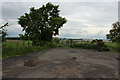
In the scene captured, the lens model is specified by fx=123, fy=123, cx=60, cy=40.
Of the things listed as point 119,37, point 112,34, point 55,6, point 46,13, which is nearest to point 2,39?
point 46,13

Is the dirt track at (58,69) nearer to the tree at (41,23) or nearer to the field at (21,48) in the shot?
the field at (21,48)

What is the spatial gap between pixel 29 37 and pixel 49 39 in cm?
528

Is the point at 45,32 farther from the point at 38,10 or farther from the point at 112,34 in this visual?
the point at 112,34

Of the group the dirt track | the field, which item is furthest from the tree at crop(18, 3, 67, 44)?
the dirt track

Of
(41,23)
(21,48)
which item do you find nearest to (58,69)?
(21,48)

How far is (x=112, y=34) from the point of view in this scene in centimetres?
3344

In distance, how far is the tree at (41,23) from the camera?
27.7 meters

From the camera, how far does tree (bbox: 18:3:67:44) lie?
90.7 ft

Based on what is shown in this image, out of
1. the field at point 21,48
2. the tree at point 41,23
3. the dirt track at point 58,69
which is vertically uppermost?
the tree at point 41,23

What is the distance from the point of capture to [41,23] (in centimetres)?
2800

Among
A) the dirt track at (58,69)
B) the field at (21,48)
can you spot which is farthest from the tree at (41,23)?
the dirt track at (58,69)

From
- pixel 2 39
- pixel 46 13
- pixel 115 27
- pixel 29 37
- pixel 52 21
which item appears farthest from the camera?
pixel 115 27

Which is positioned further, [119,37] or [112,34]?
[112,34]

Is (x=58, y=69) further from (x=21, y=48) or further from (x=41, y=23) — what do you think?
(x=41, y=23)
